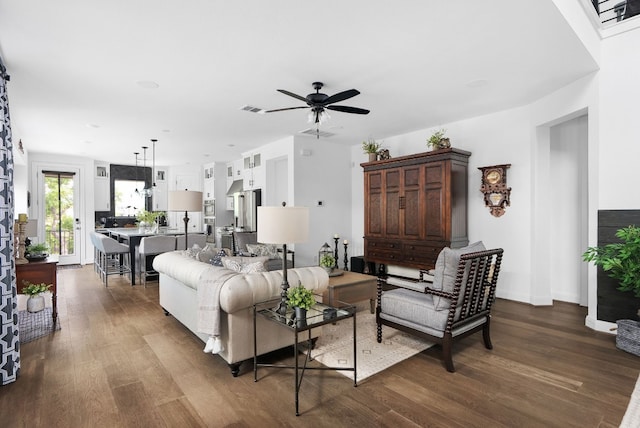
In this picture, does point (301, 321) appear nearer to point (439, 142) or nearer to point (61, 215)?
point (439, 142)

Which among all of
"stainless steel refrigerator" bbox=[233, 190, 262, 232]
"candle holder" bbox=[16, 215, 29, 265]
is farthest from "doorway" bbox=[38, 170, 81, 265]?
"candle holder" bbox=[16, 215, 29, 265]

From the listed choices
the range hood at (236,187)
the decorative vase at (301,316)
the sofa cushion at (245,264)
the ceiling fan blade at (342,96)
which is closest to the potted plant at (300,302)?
the decorative vase at (301,316)

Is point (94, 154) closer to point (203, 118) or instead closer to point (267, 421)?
point (203, 118)

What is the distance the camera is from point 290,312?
2.53m

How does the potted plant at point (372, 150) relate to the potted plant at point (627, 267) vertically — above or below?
above

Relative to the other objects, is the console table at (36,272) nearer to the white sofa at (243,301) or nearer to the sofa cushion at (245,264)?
the white sofa at (243,301)

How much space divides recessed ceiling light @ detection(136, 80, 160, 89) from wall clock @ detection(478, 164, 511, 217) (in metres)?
4.61

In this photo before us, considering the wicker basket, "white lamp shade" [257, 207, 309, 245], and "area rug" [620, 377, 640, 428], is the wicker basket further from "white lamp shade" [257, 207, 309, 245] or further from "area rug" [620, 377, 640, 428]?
"white lamp shade" [257, 207, 309, 245]

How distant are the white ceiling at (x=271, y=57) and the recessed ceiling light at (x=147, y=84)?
0.06 m

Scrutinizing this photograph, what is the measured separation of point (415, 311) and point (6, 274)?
3330 mm

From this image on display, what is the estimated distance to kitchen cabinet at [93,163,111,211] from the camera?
9328mm

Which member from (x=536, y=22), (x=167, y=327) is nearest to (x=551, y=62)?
(x=536, y=22)

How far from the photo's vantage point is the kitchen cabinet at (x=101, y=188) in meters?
9.33

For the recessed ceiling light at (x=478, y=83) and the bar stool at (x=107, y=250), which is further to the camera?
the bar stool at (x=107, y=250)
